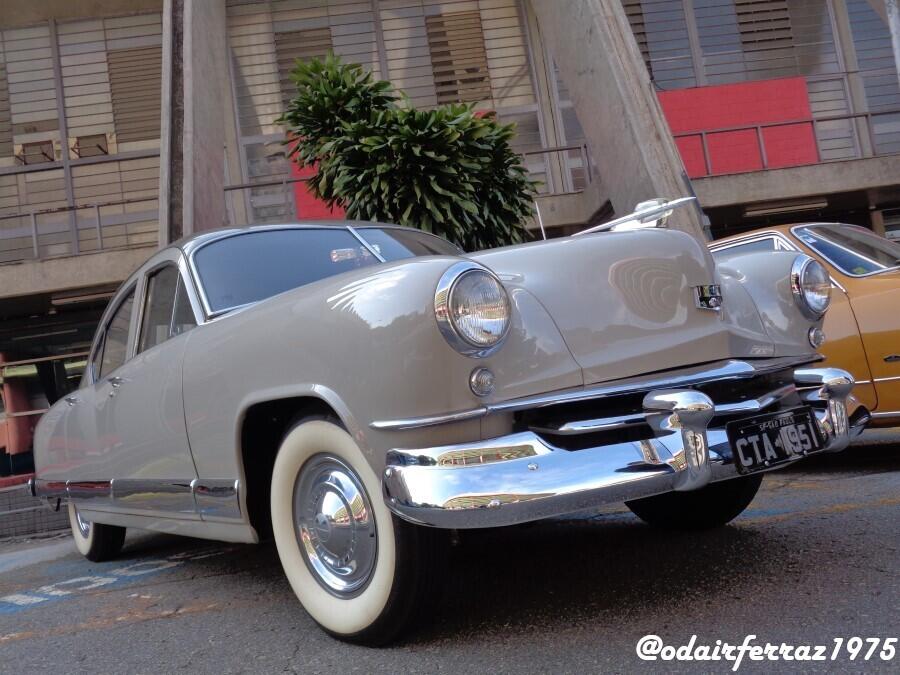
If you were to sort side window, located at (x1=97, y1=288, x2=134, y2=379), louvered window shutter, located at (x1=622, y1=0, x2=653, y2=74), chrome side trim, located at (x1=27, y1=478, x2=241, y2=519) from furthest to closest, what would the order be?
1. louvered window shutter, located at (x1=622, y1=0, x2=653, y2=74)
2. side window, located at (x1=97, y1=288, x2=134, y2=379)
3. chrome side trim, located at (x1=27, y1=478, x2=241, y2=519)

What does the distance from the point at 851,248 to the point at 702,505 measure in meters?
2.50

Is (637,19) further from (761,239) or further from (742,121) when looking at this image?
(761,239)

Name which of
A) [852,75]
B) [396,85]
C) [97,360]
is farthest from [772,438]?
[852,75]

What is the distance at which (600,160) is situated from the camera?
10.5 meters

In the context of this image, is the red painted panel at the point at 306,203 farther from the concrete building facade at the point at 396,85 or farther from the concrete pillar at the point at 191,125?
the concrete pillar at the point at 191,125

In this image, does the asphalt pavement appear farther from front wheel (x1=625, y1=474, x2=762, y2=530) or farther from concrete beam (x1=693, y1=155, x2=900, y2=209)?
concrete beam (x1=693, y1=155, x2=900, y2=209)

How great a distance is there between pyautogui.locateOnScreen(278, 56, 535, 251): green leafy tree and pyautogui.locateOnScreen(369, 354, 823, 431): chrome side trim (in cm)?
426

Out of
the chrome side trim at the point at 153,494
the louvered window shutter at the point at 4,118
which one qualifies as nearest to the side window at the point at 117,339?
the chrome side trim at the point at 153,494

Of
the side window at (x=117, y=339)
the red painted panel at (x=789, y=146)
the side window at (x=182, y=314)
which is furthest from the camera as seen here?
the red painted panel at (x=789, y=146)

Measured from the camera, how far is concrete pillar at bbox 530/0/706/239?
30.6 feet

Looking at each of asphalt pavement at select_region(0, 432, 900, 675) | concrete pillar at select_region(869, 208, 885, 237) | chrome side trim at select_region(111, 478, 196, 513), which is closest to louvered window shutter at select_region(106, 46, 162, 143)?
asphalt pavement at select_region(0, 432, 900, 675)

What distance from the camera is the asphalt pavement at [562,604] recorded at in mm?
2219

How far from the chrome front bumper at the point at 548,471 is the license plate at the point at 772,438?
0.19ft

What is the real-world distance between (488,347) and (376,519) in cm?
58
